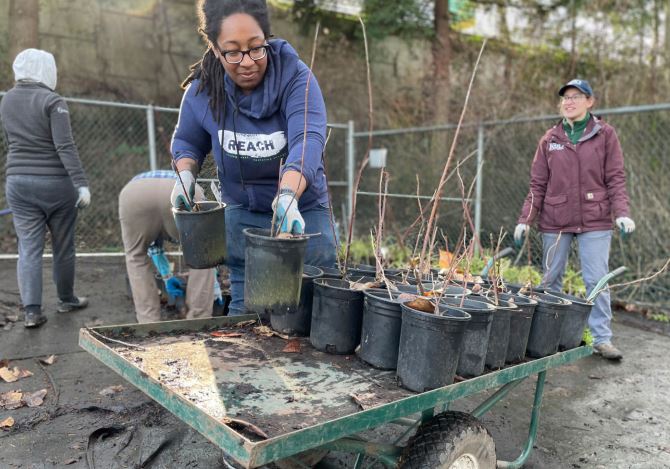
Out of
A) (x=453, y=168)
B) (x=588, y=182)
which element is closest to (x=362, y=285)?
(x=588, y=182)

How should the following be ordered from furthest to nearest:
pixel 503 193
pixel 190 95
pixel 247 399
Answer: pixel 503 193, pixel 190 95, pixel 247 399

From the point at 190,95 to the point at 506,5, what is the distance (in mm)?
7706

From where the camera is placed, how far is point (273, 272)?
1.78 m

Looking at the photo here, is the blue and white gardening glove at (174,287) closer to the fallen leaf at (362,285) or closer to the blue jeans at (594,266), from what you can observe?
the fallen leaf at (362,285)

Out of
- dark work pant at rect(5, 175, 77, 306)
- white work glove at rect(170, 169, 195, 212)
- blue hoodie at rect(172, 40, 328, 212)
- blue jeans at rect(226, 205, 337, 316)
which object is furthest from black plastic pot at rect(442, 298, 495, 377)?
dark work pant at rect(5, 175, 77, 306)

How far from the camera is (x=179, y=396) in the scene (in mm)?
1390

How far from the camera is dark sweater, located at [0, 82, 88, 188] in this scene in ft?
12.5

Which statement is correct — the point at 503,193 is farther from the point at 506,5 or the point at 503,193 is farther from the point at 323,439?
the point at 323,439

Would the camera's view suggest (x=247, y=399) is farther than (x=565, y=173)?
No

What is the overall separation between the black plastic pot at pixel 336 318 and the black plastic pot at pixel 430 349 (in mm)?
300

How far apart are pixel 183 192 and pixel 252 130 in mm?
405

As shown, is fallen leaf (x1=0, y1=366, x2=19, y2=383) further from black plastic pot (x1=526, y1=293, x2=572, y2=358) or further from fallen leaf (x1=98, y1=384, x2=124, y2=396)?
black plastic pot (x1=526, y1=293, x2=572, y2=358)

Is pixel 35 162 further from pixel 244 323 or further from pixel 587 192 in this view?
pixel 587 192

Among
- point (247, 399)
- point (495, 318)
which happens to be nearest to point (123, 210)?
point (247, 399)
